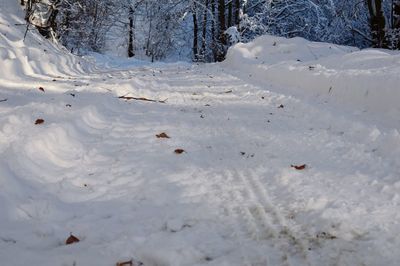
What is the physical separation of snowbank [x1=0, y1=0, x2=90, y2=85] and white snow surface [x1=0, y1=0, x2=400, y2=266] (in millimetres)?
995

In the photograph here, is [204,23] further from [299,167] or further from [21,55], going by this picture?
[299,167]

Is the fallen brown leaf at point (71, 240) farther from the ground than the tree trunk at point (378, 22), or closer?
closer

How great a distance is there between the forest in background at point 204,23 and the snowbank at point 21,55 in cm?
57

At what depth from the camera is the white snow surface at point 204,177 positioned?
2.39 metres

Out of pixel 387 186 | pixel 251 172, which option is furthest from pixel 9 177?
pixel 387 186

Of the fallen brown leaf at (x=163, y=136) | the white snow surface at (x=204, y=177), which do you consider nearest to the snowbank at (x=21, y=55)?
the white snow surface at (x=204, y=177)

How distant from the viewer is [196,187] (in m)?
3.27

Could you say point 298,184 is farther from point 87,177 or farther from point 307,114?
point 307,114

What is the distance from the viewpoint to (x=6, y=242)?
2482mm

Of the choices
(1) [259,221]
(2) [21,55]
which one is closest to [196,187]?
(1) [259,221]

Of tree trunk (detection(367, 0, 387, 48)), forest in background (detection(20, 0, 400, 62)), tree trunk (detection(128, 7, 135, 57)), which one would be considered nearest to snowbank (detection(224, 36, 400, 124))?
tree trunk (detection(367, 0, 387, 48))

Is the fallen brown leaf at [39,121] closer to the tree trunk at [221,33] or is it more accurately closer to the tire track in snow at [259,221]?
the tire track in snow at [259,221]

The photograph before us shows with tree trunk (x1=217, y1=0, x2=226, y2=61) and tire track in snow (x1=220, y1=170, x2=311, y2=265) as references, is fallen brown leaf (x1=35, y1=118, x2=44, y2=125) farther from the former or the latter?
tree trunk (x1=217, y1=0, x2=226, y2=61)

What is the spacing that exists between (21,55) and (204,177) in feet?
22.3
